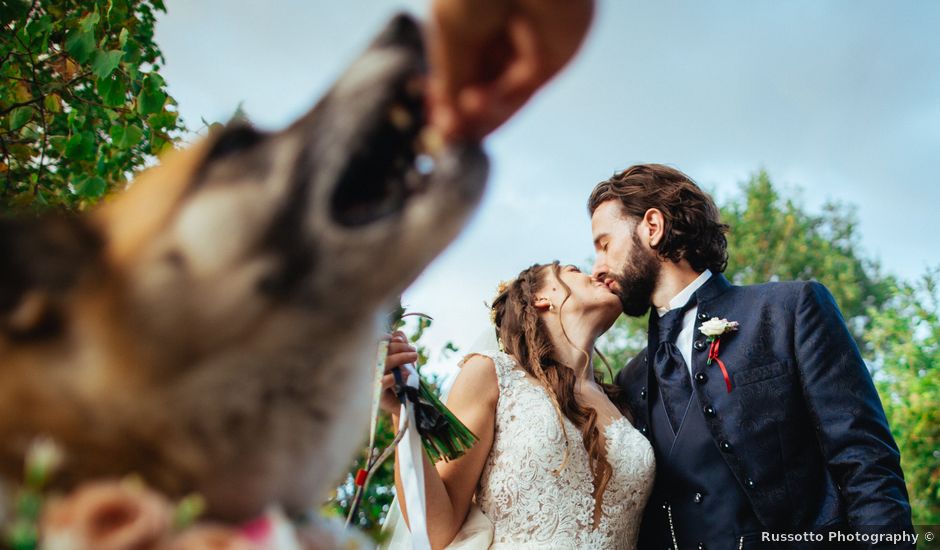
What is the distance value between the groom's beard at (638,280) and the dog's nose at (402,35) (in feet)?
10.5

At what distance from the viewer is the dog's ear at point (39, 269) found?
2.12 feet

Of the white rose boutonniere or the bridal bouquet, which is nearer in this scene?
the bridal bouquet

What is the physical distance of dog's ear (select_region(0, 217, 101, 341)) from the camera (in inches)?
25.4

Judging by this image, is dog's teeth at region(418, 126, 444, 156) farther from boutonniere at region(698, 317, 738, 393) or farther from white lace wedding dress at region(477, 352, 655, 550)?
boutonniere at region(698, 317, 738, 393)

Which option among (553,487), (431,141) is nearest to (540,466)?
(553,487)

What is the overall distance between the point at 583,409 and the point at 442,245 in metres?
2.83

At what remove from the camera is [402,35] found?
0.74 m

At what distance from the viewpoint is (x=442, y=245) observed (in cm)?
73

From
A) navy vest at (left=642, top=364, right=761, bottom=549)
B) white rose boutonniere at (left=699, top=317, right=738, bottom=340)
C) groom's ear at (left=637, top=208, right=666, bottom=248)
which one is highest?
groom's ear at (left=637, top=208, right=666, bottom=248)

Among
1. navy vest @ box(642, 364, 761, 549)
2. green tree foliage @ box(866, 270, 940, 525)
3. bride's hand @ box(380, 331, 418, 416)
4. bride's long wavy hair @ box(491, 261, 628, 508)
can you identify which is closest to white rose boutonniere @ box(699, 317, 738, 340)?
navy vest @ box(642, 364, 761, 549)

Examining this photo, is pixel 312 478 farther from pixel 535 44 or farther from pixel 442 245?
pixel 535 44

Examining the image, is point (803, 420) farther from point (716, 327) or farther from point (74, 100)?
point (74, 100)

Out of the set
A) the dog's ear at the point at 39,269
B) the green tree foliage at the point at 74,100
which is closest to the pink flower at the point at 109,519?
the dog's ear at the point at 39,269

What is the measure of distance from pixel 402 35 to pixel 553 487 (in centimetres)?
276
